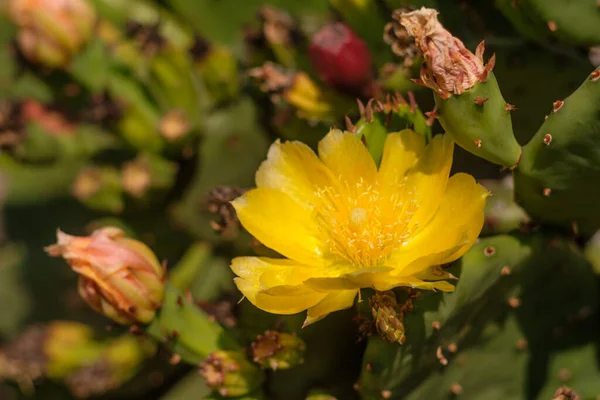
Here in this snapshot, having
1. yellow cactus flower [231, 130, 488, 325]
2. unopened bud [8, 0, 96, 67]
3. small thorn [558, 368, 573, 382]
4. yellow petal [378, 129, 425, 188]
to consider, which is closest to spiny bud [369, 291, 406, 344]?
yellow cactus flower [231, 130, 488, 325]

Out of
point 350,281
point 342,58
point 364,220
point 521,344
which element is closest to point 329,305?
point 350,281

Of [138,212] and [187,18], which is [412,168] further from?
[187,18]

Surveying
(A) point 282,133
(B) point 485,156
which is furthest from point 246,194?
(A) point 282,133

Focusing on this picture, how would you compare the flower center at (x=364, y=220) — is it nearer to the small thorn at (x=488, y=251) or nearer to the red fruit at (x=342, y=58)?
the small thorn at (x=488, y=251)

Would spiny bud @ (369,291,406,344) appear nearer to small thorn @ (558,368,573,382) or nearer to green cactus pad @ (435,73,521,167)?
green cactus pad @ (435,73,521,167)

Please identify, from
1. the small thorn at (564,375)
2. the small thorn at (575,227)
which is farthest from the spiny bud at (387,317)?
the small thorn at (564,375)
